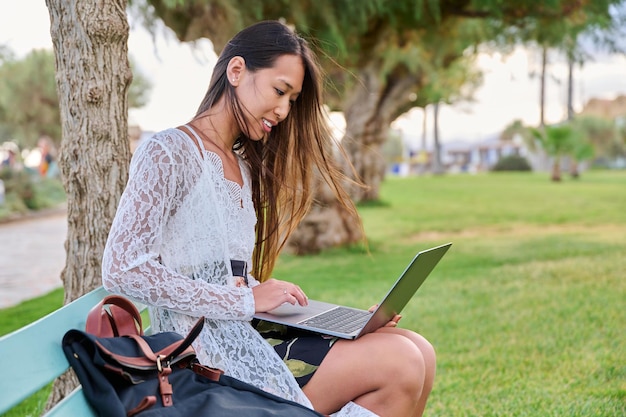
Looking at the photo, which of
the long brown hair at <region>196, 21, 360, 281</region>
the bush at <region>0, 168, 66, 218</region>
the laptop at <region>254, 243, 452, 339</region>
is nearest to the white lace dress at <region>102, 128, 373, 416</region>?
the laptop at <region>254, 243, 452, 339</region>

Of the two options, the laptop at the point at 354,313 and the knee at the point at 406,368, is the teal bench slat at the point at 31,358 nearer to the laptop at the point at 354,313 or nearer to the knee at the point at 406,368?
the laptop at the point at 354,313

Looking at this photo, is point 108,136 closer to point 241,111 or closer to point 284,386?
point 241,111

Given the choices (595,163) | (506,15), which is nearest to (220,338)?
(506,15)

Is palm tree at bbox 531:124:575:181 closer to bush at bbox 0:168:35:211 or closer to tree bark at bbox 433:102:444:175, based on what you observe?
tree bark at bbox 433:102:444:175

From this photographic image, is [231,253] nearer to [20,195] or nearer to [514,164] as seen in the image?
[20,195]

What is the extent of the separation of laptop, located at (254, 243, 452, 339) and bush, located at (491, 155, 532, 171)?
4660cm

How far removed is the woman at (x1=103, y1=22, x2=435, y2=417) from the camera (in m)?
2.09

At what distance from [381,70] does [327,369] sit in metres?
12.0

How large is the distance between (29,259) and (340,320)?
9.96 m

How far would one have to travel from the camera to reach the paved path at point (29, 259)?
8664 millimetres

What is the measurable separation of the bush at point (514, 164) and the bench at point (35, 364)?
47.5m

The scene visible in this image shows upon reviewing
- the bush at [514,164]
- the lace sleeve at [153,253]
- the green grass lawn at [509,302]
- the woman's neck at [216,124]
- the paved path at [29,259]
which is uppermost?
the woman's neck at [216,124]

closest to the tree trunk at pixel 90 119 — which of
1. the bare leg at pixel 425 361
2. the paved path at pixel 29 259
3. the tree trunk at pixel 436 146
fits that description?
the bare leg at pixel 425 361

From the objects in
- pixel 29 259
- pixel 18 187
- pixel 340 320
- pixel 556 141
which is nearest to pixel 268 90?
pixel 340 320
